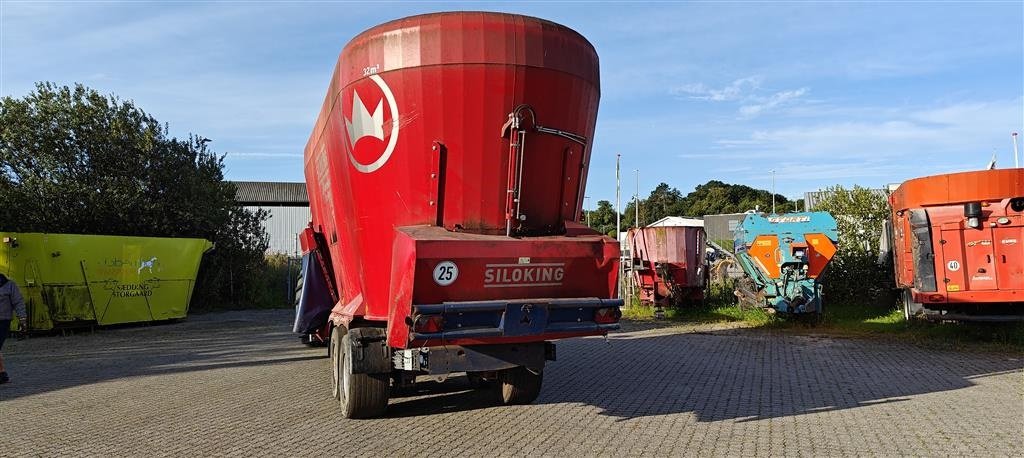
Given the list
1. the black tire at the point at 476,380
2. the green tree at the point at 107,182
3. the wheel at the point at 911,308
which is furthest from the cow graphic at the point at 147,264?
the wheel at the point at 911,308

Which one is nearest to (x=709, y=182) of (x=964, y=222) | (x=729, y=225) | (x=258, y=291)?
(x=729, y=225)

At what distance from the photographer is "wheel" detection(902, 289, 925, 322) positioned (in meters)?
12.1

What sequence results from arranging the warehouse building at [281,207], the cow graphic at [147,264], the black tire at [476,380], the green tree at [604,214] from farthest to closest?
the green tree at [604,214]
the warehouse building at [281,207]
the cow graphic at [147,264]
the black tire at [476,380]

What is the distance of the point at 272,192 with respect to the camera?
50.3m

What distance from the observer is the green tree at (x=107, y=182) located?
2189cm

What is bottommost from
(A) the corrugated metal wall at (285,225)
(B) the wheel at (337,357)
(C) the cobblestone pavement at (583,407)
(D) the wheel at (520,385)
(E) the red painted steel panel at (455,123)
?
(C) the cobblestone pavement at (583,407)

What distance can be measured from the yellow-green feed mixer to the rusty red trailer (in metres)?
12.7

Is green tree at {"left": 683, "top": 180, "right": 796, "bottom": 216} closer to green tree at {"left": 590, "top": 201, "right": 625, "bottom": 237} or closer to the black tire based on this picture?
green tree at {"left": 590, "top": 201, "right": 625, "bottom": 237}

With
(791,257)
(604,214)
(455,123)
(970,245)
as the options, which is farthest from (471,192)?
(604,214)

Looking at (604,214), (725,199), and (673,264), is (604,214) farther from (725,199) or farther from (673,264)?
(673,264)

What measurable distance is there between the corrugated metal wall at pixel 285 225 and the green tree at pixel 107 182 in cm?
1628

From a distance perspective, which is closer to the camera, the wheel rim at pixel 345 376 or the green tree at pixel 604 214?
the wheel rim at pixel 345 376

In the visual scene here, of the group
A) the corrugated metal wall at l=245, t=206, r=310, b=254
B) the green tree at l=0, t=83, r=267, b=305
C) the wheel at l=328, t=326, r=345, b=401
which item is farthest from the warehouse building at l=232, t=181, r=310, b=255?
the wheel at l=328, t=326, r=345, b=401

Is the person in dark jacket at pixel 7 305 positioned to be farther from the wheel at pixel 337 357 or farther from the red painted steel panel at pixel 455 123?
the red painted steel panel at pixel 455 123
